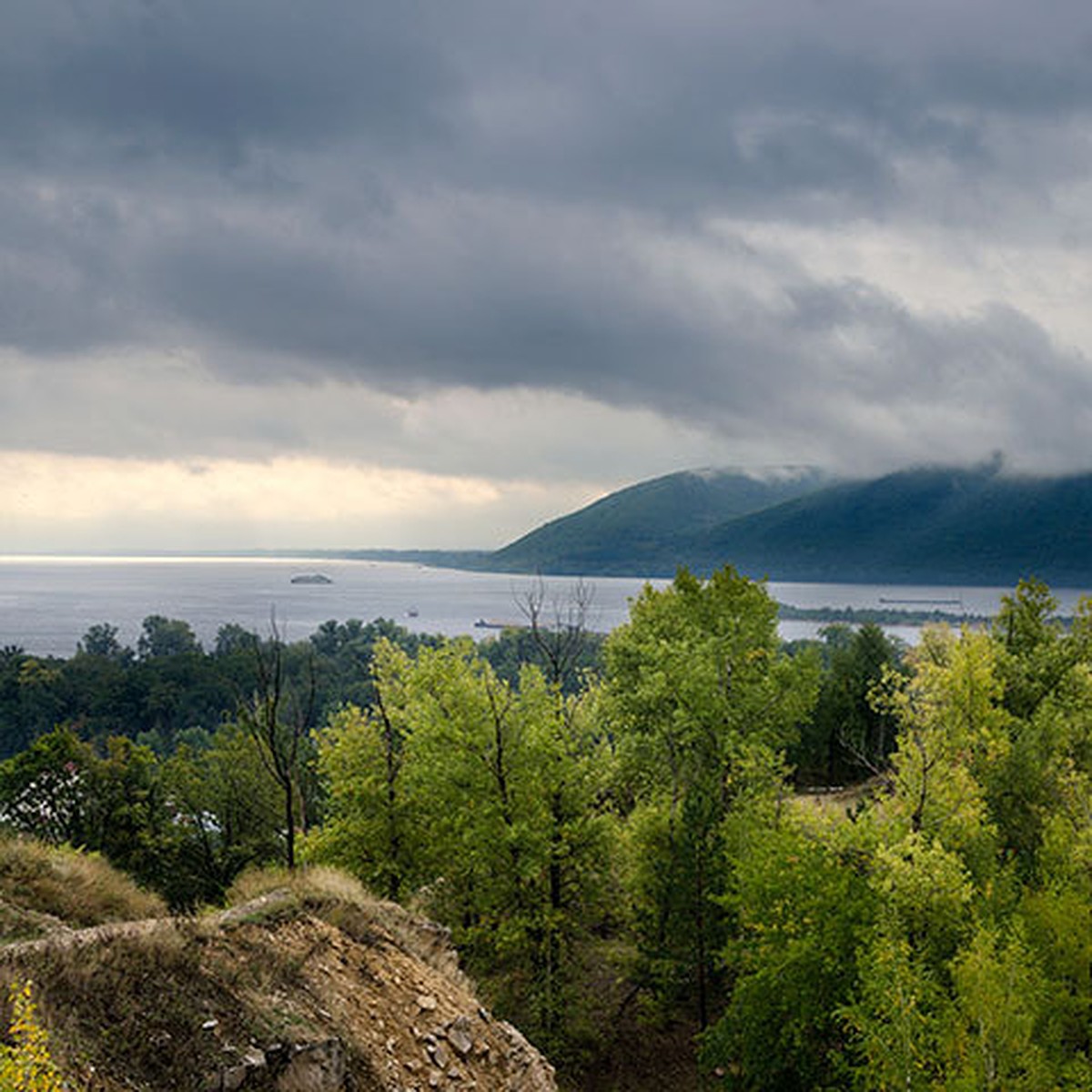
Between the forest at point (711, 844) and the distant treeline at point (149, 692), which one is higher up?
the forest at point (711, 844)

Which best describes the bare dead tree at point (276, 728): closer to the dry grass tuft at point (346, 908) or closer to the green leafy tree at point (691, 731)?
the dry grass tuft at point (346, 908)

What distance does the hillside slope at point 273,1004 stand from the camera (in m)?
10.9

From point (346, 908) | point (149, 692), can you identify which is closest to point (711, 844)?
point (346, 908)

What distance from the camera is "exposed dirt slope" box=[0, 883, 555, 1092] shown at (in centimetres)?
1086

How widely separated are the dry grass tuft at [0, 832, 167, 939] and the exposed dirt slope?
4.72 metres

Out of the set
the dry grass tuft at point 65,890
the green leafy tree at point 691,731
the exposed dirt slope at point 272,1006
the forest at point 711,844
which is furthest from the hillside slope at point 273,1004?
the green leafy tree at point 691,731

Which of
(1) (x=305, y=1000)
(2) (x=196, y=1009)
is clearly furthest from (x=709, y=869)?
(2) (x=196, y=1009)

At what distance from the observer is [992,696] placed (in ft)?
106

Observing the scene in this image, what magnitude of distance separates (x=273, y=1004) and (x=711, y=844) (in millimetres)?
14465

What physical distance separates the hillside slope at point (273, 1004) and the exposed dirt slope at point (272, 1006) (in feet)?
0.08

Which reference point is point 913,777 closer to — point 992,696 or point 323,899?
point 992,696

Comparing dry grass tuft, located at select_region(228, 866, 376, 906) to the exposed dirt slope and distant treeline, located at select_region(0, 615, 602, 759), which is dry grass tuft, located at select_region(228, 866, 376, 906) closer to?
the exposed dirt slope

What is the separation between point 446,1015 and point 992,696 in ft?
83.4

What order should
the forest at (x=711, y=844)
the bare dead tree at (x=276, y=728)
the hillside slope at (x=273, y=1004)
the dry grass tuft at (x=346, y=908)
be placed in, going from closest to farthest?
1. the hillside slope at (x=273, y=1004)
2. the dry grass tuft at (x=346, y=908)
3. the forest at (x=711, y=844)
4. the bare dead tree at (x=276, y=728)
